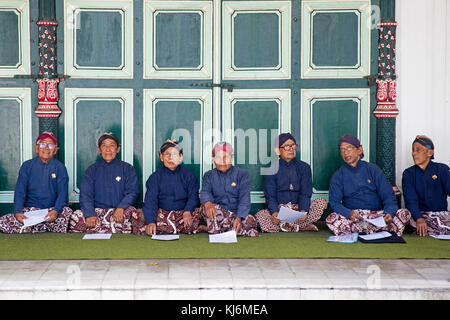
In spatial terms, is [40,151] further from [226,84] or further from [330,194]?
[330,194]

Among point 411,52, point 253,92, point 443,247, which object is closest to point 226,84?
point 253,92

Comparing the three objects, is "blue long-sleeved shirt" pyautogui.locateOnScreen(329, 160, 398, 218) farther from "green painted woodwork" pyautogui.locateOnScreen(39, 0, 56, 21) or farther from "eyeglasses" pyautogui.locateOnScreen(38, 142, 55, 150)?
"green painted woodwork" pyautogui.locateOnScreen(39, 0, 56, 21)

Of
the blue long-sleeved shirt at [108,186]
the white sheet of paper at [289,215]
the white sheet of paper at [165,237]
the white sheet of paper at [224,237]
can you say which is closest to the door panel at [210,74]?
the blue long-sleeved shirt at [108,186]

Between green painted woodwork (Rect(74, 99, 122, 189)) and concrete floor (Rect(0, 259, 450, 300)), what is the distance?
6.72 ft

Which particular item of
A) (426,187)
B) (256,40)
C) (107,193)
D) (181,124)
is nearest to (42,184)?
(107,193)

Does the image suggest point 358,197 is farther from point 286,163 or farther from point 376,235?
point 286,163

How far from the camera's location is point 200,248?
4.92 metres

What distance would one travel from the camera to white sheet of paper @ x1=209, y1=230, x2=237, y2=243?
519 centimetres

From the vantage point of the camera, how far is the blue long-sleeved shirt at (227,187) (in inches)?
226

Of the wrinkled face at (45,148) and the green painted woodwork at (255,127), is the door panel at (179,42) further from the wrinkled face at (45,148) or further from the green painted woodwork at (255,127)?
the wrinkled face at (45,148)

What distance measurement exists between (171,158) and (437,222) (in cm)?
270
